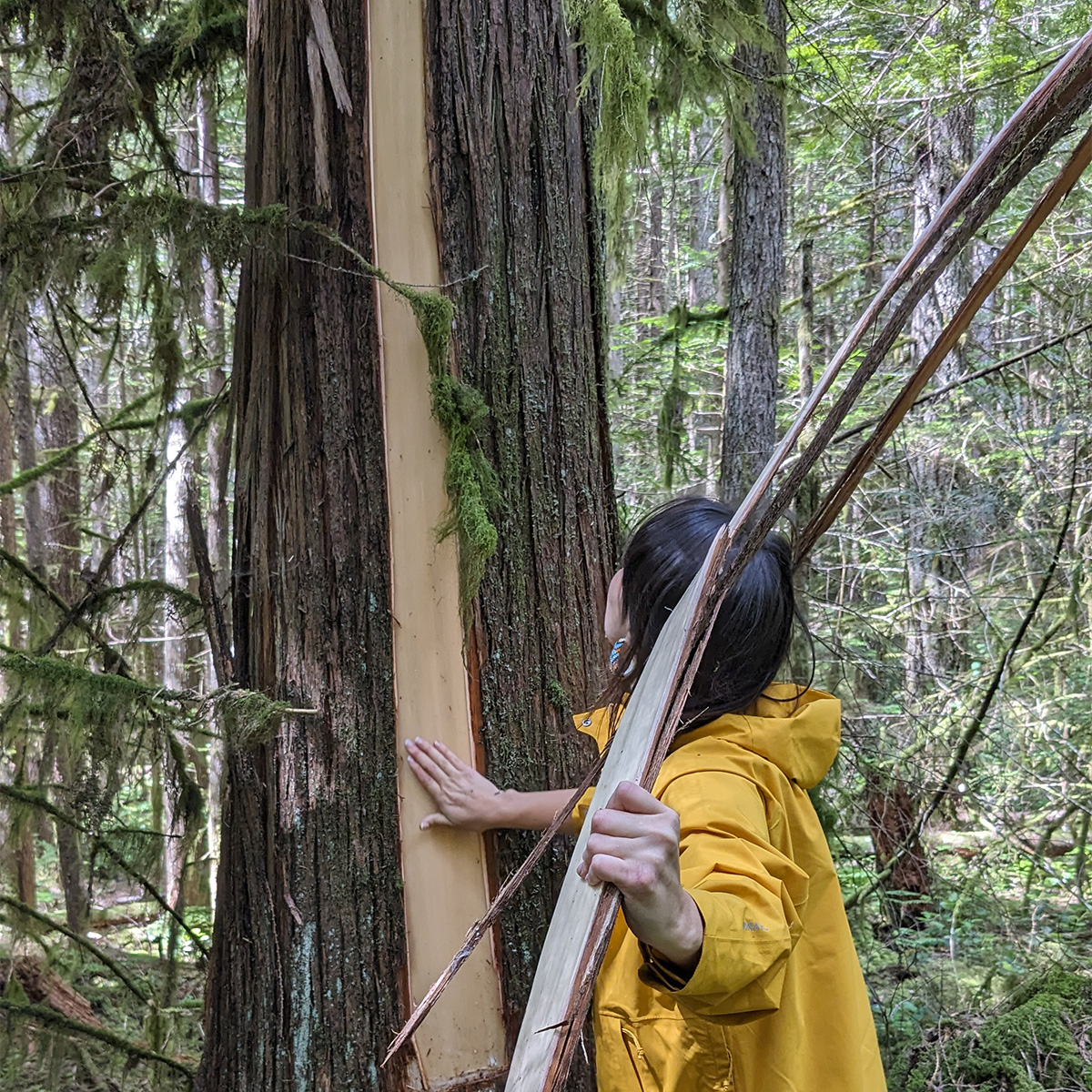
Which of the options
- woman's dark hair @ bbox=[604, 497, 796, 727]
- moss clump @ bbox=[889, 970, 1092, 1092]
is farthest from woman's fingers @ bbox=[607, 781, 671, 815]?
moss clump @ bbox=[889, 970, 1092, 1092]

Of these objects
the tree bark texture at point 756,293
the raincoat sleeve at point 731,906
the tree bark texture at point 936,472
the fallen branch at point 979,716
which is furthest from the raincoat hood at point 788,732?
the tree bark texture at point 936,472

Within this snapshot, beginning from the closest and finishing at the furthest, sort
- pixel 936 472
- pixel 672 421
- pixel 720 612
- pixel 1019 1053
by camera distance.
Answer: pixel 720 612 → pixel 1019 1053 → pixel 672 421 → pixel 936 472

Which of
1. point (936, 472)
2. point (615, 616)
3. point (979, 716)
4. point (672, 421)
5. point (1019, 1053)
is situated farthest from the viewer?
point (936, 472)

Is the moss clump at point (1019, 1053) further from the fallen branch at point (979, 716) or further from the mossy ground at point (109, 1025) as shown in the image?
the mossy ground at point (109, 1025)

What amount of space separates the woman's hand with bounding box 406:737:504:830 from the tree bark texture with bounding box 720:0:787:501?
155 inches

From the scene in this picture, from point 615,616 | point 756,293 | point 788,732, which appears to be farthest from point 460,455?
point 756,293

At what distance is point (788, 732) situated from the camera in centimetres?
156

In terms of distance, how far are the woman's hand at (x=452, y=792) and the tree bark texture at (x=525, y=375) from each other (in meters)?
0.08

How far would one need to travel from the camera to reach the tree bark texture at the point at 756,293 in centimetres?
547

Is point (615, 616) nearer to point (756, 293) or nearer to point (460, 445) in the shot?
point (460, 445)

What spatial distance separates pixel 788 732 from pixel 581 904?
0.84 meters

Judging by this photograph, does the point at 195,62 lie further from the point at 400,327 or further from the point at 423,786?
the point at 423,786

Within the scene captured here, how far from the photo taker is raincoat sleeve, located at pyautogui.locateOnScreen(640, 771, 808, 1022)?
1023 millimetres

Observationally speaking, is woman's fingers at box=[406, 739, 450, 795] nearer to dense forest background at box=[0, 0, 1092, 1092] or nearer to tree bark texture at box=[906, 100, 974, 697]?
dense forest background at box=[0, 0, 1092, 1092]
